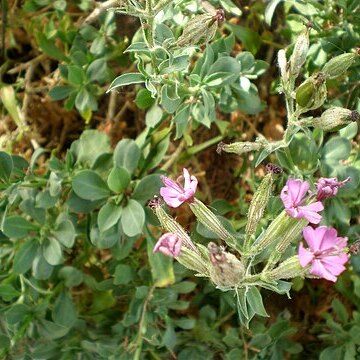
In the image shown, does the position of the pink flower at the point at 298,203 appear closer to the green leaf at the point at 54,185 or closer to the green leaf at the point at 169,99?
the green leaf at the point at 169,99

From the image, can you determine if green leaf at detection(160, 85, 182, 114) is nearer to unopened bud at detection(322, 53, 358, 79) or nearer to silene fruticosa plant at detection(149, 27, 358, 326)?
silene fruticosa plant at detection(149, 27, 358, 326)

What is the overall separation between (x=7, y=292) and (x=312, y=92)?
2.78ft

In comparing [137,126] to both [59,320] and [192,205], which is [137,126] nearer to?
[59,320]

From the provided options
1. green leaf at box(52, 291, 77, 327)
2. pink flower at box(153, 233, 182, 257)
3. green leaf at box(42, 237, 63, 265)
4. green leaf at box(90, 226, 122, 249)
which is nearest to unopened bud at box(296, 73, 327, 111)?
pink flower at box(153, 233, 182, 257)

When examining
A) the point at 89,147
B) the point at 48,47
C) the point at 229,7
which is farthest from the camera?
the point at 48,47

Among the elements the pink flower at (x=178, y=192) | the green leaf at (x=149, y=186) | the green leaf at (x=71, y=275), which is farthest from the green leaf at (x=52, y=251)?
the pink flower at (x=178, y=192)

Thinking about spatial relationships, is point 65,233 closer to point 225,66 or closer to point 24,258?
point 24,258

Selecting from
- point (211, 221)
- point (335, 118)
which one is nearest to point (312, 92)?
point (335, 118)

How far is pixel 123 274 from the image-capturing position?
167cm

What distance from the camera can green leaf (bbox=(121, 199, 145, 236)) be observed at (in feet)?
5.01

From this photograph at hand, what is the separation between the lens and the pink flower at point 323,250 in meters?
1.11

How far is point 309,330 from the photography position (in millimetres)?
1926

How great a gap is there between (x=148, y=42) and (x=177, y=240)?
386mm

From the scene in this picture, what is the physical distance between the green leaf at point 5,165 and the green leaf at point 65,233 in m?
0.17
